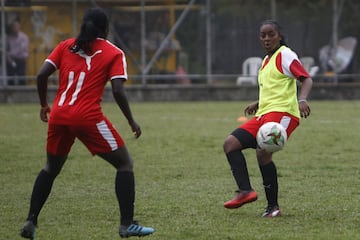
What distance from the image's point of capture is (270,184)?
325 inches

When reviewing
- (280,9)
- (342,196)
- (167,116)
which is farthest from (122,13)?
(342,196)

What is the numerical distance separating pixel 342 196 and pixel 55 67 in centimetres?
357

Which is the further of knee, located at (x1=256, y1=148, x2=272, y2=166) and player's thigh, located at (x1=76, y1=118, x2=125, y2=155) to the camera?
knee, located at (x1=256, y1=148, x2=272, y2=166)

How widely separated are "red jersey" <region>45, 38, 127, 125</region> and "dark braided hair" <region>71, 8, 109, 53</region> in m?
0.05

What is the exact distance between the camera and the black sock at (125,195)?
22.9ft

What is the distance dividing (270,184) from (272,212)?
0.85 feet

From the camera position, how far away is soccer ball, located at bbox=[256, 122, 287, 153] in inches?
308

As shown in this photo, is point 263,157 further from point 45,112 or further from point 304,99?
point 45,112

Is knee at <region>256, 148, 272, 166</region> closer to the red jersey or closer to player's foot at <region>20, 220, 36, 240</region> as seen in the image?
the red jersey

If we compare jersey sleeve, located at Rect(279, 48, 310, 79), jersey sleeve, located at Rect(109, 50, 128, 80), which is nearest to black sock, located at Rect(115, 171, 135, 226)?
jersey sleeve, located at Rect(109, 50, 128, 80)

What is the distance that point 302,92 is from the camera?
790cm

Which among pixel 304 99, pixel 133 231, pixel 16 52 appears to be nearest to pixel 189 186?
pixel 304 99

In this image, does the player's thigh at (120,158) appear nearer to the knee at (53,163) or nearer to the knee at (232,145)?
the knee at (53,163)

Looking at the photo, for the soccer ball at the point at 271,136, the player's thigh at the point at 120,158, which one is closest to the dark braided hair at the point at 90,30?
the player's thigh at the point at 120,158
